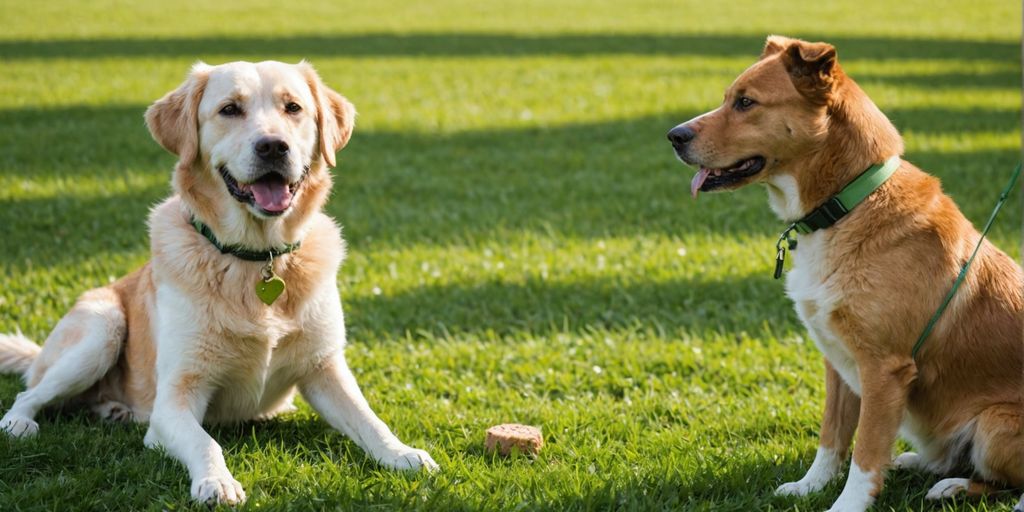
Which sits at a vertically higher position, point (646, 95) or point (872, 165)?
point (872, 165)

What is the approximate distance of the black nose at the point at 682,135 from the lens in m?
4.11

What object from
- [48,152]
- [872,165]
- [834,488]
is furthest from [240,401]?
[48,152]

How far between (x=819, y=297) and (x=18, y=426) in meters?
3.36

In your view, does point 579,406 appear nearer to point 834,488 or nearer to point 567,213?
point 834,488

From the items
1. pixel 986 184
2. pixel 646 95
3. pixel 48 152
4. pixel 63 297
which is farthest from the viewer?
pixel 646 95

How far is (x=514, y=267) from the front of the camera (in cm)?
713

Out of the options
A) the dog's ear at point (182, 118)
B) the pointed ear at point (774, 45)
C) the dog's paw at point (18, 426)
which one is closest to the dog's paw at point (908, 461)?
the pointed ear at point (774, 45)

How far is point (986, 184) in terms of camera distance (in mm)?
9172

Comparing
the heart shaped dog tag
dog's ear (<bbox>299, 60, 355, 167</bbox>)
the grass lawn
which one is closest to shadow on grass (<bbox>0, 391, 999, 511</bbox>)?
the grass lawn

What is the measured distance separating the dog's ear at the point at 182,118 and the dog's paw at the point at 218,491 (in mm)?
1381

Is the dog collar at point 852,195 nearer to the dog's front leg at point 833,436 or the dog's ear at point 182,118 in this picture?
the dog's front leg at point 833,436

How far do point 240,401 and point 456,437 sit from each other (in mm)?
962

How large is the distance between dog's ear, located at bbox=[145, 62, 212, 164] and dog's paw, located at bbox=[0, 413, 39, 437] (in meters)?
1.32

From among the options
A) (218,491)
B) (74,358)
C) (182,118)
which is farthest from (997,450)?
(74,358)
